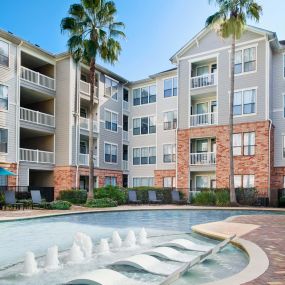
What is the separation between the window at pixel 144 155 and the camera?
3341 cm

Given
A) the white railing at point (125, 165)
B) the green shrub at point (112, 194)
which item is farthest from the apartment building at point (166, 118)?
the green shrub at point (112, 194)

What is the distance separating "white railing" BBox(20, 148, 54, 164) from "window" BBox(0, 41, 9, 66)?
617 centimetres

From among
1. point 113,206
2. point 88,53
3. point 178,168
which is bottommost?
point 113,206

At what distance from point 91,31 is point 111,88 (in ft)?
31.2

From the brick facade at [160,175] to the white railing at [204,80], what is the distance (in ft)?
25.6

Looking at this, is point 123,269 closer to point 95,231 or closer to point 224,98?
point 95,231

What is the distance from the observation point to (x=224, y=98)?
88.8ft

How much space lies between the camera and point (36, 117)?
2642cm

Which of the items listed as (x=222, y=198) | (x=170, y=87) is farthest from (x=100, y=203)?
(x=170, y=87)

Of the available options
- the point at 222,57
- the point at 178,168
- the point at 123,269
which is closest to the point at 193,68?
the point at 222,57

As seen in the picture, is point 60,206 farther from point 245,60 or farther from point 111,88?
point 245,60

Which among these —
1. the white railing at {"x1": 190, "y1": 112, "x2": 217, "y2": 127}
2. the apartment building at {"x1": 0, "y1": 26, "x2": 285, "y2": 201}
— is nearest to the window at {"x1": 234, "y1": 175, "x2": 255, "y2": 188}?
the apartment building at {"x1": 0, "y1": 26, "x2": 285, "y2": 201}

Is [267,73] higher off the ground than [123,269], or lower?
higher

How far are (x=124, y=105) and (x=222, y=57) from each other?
11.4 meters
